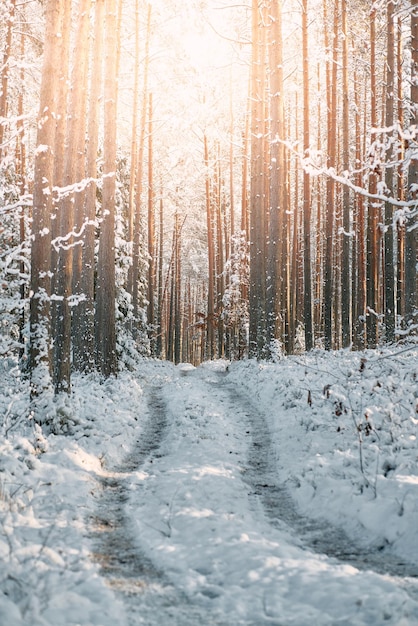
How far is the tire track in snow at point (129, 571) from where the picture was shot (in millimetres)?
3393

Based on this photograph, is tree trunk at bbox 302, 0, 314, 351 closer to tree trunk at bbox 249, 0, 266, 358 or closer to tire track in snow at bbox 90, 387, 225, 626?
tree trunk at bbox 249, 0, 266, 358

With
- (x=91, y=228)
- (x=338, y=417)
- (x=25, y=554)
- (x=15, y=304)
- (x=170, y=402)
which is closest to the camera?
(x=25, y=554)

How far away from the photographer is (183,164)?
3462 centimetres

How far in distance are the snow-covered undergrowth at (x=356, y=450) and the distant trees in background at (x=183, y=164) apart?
2.96 m

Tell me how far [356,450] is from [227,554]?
3277 millimetres

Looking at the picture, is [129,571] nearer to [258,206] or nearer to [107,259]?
[107,259]

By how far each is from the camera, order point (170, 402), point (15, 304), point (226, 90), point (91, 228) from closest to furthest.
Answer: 1. point (15, 304)
2. point (170, 402)
3. point (91, 228)
4. point (226, 90)

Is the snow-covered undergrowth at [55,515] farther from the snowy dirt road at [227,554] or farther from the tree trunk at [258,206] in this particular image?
the tree trunk at [258,206]

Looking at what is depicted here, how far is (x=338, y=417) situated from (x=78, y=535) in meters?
5.38

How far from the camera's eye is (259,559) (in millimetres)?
4082

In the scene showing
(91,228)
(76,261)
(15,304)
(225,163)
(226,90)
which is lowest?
(15,304)

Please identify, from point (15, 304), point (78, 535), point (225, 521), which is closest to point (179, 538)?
point (225, 521)

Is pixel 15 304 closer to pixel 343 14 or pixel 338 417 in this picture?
pixel 338 417

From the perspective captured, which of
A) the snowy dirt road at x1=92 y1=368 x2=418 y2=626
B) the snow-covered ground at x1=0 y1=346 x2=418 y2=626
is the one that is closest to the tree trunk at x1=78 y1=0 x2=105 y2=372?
the snow-covered ground at x1=0 y1=346 x2=418 y2=626
